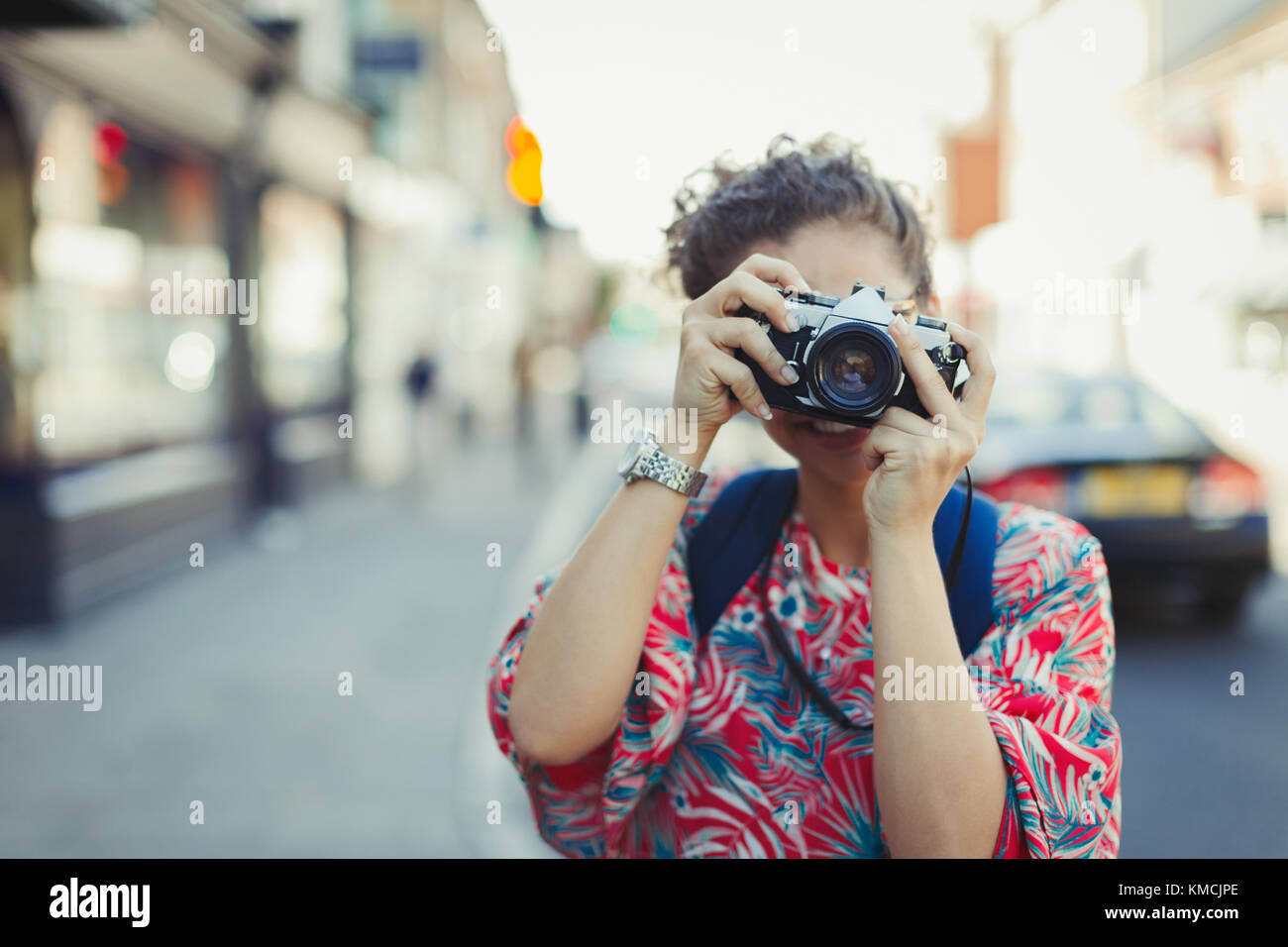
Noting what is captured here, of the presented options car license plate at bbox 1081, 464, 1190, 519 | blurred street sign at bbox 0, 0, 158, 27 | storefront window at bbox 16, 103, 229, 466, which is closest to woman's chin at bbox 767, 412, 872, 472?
car license plate at bbox 1081, 464, 1190, 519

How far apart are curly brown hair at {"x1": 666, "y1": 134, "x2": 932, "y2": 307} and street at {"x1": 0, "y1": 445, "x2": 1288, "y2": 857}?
72.2 inches

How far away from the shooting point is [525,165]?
5.38m

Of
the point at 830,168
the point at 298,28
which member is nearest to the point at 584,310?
the point at 298,28

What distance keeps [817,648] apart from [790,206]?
56 cm

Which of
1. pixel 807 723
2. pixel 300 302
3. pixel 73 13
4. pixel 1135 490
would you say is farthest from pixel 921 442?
pixel 300 302

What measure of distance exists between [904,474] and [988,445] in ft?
17.1

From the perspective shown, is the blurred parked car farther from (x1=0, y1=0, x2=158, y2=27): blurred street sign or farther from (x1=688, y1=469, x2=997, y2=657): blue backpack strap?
(x1=0, y1=0, x2=158, y2=27): blurred street sign

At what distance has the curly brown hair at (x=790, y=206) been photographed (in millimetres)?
1352

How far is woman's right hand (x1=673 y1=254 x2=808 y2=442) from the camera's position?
1.24m

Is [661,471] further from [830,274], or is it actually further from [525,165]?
[525,165]

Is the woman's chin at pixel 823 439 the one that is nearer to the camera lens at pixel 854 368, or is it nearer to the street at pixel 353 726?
the camera lens at pixel 854 368

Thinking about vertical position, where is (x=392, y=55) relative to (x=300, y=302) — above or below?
above
